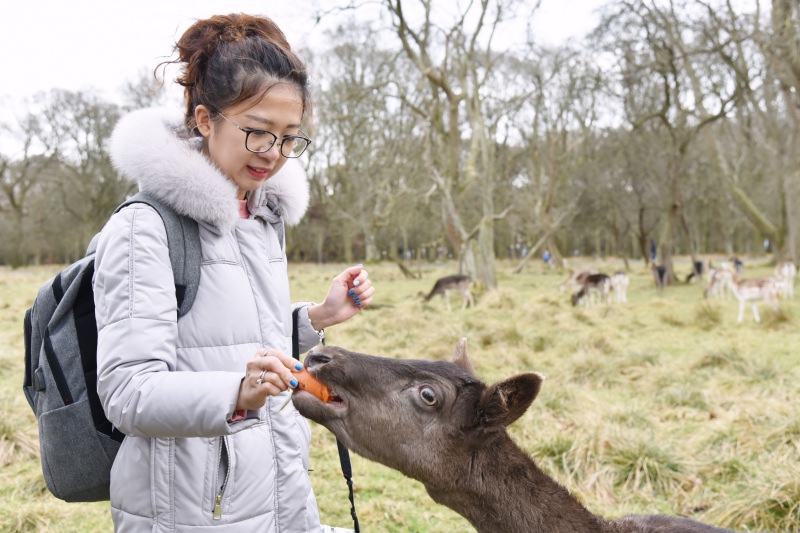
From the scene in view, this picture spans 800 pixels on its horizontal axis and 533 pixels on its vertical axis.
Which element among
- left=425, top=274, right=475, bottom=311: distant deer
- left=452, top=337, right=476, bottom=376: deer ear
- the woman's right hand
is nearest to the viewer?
the woman's right hand

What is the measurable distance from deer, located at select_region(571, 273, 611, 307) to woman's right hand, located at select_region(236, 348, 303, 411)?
50.4 ft

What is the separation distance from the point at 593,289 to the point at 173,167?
51.5 feet

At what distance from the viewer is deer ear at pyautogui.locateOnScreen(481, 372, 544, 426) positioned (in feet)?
7.32

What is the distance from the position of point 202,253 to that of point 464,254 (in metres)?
17.8

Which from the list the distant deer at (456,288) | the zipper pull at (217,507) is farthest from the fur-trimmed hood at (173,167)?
the distant deer at (456,288)

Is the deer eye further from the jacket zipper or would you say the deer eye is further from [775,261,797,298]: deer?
[775,261,797,298]: deer

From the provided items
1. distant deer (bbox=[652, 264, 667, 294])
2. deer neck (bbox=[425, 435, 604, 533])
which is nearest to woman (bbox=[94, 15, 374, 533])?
deer neck (bbox=[425, 435, 604, 533])

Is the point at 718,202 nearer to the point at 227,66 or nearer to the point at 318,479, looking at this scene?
the point at 318,479

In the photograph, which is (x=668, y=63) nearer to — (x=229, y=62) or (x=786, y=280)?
(x=786, y=280)

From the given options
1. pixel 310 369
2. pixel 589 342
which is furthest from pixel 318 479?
pixel 589 342

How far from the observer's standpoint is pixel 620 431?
519cm

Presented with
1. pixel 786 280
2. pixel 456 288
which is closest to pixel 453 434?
pixel 456 288

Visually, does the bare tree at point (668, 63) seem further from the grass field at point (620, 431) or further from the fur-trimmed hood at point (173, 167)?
the fur-trimmed hood at point (173, 167)

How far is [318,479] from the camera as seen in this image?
16.5ft
